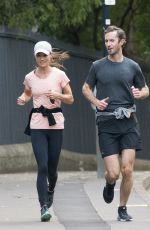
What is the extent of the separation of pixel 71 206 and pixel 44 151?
1.86 metres

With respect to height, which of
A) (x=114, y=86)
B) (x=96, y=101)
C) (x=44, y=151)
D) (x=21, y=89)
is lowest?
(x=21, y=89)

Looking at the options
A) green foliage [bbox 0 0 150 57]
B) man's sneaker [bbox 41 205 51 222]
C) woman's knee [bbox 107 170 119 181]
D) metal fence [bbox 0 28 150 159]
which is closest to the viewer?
woman's knee [bbox 107 170 119 181]

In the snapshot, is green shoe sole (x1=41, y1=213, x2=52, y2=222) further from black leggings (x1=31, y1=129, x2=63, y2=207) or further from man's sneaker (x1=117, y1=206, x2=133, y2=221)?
man's sneaker (x1=117, y1=206, x2=133, y2=221)

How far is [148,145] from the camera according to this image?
62.3 ft

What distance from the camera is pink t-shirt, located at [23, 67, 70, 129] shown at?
9766 mm

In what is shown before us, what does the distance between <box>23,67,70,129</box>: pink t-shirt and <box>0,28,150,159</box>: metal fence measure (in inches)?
254

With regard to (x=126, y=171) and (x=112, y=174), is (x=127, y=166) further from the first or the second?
(x=112, y=174)

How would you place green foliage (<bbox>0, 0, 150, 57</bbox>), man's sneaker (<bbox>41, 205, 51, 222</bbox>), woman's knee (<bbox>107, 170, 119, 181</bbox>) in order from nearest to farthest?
woman's knee (<bbox>107, 170, 119, 181</bbox>) → man's sneaker (<bbox>41, 205, 51, 222</bbox>) → green foliage (<bbox>0, 0, 150, 57</bbox>)

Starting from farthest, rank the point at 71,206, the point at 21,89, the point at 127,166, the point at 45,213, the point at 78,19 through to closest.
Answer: the point at 21,89
the point at 78,19
the point at 71,206
the point at 45,213
the point at 127,166

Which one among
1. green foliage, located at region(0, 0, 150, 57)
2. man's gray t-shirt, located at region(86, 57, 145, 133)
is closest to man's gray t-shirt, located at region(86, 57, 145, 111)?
man's gray t-shirt, located at region(86, 57, 145, 133)

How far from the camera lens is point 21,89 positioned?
16609 mm

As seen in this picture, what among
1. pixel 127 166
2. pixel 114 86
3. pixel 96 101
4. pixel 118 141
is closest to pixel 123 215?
pixel 127 166

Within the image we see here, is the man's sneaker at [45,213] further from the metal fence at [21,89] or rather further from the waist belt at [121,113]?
the metal fence at [21,89]

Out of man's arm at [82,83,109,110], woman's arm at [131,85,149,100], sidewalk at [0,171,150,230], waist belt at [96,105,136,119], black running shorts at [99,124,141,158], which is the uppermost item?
woman's arm at [131,85,149,100]
